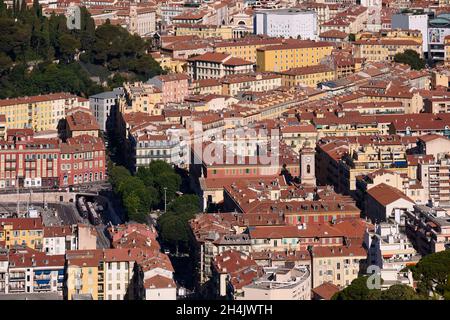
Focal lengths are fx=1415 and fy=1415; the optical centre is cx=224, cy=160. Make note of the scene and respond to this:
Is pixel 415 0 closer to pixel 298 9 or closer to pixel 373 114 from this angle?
pixel 298 9

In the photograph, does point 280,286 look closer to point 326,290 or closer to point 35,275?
point 326,290

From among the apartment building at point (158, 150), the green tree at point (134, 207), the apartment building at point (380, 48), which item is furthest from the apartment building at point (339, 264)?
the apartment building at point (380, 48)

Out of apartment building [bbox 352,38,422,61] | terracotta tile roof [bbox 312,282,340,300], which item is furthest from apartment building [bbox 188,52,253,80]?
terracotta tile roof [bbox 312,282,340,300]

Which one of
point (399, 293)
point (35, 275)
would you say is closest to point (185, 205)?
point (35, 275)

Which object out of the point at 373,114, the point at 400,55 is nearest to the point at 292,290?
the point at 373,114

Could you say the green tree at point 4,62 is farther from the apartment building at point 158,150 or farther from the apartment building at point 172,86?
the apartment building at point 158,150
